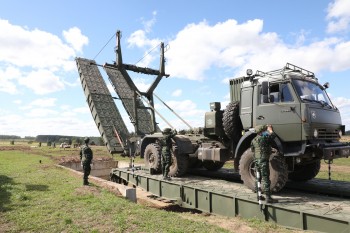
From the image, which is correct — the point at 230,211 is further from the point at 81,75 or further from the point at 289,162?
the point at 81,75

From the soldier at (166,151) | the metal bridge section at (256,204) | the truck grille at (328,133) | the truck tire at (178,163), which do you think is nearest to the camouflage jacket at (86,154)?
the metal bridge section at (256,204)

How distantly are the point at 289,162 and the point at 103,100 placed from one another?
1254 centimetres

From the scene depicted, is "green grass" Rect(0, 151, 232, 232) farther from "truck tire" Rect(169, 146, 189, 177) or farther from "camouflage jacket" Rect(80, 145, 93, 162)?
"truck tire" Rect(169, 146, 189, 177)

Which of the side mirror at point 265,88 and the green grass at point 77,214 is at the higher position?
the side mirror at point 265,88

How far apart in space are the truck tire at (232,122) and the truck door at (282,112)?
101cm

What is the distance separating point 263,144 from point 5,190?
7.56 meters

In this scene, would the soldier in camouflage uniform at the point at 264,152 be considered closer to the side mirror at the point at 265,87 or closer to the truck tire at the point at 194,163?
Answer: the side mirror at the point at 265,87

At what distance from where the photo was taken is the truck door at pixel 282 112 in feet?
23.0

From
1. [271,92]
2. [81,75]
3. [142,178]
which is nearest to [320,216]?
[271,92]

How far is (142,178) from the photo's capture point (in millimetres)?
10852

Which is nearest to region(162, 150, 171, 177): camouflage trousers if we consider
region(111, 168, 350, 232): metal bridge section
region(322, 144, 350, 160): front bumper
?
region(111, 168, 350, 232): metal bridge section

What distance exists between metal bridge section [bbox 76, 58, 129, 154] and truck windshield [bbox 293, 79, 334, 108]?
37.5 feet

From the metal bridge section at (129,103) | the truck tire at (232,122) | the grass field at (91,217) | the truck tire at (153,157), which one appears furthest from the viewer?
the metal bridge section at (129,103)

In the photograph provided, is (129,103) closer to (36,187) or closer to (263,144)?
(36,187)
